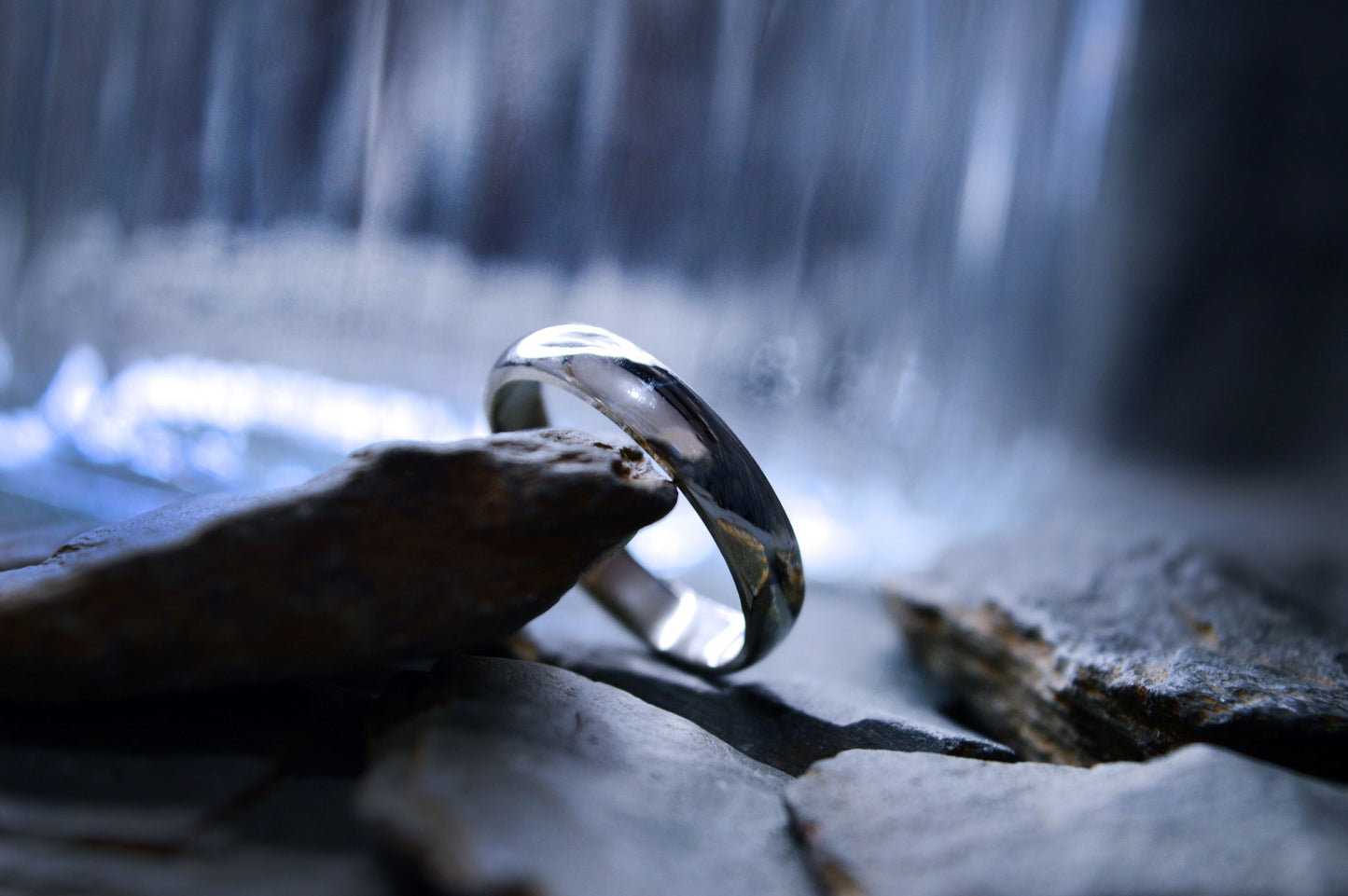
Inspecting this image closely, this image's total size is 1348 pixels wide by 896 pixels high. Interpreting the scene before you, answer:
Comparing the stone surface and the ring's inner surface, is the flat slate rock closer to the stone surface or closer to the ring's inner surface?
the ring's inner surface

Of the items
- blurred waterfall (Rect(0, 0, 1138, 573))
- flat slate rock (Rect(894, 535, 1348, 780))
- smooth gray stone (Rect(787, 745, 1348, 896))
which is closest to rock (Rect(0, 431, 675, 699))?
smooth gray stone (Rect(787, 745, 1348, 896))

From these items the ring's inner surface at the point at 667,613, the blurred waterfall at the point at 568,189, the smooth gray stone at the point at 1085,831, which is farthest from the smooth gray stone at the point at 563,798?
the blurred waterfall at the point at 568,189

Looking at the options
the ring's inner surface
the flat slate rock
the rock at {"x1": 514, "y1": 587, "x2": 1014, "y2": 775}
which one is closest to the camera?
the flat slate rock

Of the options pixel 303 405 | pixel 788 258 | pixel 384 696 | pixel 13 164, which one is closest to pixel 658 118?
pixel 788 258

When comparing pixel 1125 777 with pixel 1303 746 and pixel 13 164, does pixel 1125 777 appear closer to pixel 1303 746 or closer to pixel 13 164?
pixel 1303 746

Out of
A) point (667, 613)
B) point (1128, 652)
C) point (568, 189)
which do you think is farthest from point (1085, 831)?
point (568, 189)

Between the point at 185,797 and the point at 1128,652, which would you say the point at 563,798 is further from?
the point at 1128,652
